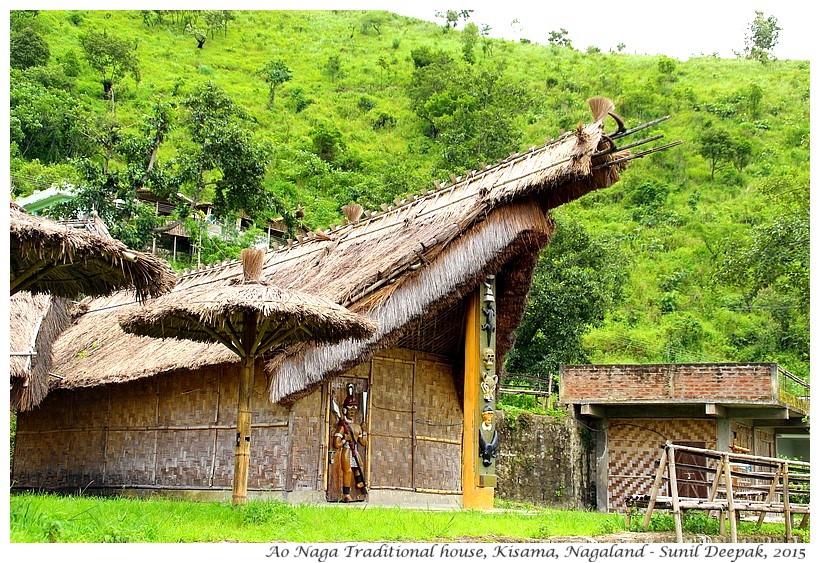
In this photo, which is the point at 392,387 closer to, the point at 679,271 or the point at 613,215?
the point at 679,271

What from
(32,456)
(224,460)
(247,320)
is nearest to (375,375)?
(224,460)

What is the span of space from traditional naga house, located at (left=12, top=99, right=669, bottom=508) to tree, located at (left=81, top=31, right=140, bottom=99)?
2787 cm

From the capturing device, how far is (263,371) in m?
10.9

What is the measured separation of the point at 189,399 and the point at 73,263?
16.4ft

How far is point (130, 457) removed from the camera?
12422mm

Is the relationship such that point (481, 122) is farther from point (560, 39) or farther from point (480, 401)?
point (560, 39)

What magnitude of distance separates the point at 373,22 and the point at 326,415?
52.8m

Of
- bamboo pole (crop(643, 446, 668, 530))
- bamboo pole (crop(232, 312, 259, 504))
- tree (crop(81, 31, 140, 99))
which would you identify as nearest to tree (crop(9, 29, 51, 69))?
tree (crop(81, 31, 140, 99))

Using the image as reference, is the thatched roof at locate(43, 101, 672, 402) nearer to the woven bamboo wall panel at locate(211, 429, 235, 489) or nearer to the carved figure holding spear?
the woven bamboo wall panel at locate(211, 429, 235, 489)

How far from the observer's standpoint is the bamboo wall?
36.0 feet
